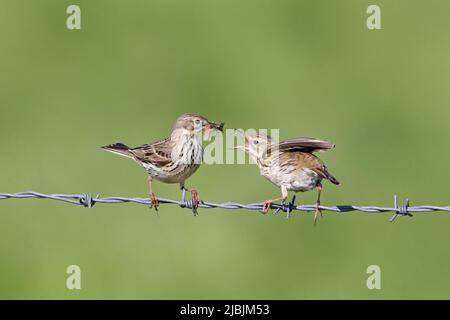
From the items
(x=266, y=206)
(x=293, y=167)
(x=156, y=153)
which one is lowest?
(x=266, y=206)

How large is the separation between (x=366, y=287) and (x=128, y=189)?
13.0 ft

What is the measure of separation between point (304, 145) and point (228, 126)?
7.03m

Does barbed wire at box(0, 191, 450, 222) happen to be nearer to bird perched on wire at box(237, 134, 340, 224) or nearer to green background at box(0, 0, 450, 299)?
bird perched on wire at box(237, 134, 340, 224)

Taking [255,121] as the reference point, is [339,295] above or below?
below

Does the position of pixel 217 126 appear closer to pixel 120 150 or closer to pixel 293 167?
pixel 120 150

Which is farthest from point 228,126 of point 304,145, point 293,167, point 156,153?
point 304,145

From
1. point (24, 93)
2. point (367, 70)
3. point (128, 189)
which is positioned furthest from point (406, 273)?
point (24, 93)

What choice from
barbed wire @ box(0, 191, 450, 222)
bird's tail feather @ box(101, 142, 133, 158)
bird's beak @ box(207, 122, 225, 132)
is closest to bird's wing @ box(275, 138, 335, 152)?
barbed wire @ box(0, 191, 450, 222)

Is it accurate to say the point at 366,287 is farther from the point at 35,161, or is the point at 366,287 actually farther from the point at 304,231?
the point at 35,161

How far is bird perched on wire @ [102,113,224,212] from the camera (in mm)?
11820

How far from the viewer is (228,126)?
1775 centimetres

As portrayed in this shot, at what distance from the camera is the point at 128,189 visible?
16531mm

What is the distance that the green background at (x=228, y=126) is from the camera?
15.4 metres

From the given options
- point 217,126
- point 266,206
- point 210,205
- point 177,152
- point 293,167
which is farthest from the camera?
point 217,126
